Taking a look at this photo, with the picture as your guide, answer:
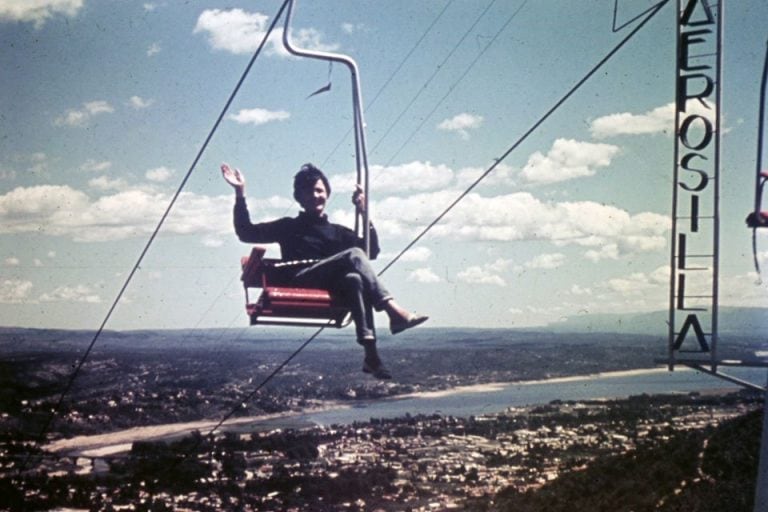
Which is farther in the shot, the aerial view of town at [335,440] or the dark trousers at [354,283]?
the aerial view of town at [335,440]

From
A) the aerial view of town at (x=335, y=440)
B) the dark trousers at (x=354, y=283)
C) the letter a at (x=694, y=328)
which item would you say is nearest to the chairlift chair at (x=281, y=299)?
the dark trousers at (x=354, y=283)

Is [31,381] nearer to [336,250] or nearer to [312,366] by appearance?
[312,366]

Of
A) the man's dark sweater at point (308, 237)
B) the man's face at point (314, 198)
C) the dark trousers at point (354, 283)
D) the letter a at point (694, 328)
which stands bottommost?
the letter a at point (694, 328)

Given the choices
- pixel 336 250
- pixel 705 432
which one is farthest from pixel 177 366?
pixel 336 250

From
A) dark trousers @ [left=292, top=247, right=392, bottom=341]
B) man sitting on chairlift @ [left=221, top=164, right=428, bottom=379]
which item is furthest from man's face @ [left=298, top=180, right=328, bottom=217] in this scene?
dark trousers @ [left=292, top=247, right=392, bottom=341]

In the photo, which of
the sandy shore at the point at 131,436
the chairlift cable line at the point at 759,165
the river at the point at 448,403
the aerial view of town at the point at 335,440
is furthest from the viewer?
the river at the point at 448,403

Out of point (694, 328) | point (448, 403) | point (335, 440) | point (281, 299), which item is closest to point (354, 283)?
point (281, 299)

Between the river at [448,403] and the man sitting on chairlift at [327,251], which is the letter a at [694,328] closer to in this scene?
the man sitting on chairlift at [327,251]
